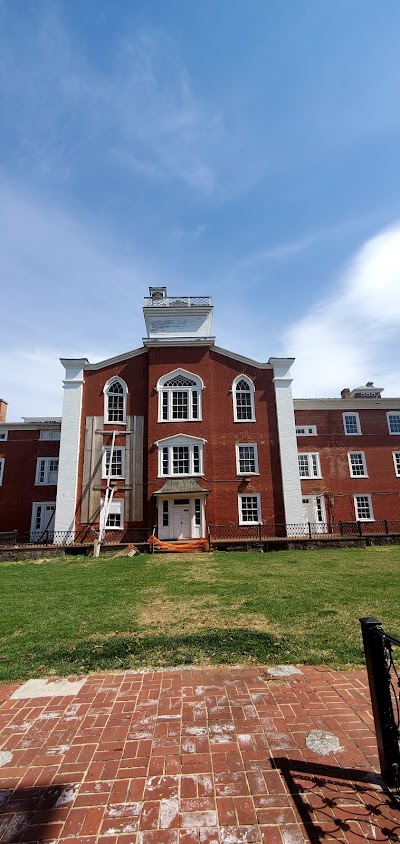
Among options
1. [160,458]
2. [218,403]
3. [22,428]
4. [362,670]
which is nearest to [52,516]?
[22,428]

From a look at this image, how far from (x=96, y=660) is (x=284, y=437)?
19588 mm

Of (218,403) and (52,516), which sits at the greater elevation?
(218,403)

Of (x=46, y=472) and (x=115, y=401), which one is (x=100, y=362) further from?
(x=46, y=472)

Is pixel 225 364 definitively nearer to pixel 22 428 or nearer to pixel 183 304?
pixel 183 304

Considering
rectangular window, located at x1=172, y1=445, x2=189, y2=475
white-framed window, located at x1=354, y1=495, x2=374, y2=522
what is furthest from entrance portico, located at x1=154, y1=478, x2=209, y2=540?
white-framed window, located at x1=354, y1=495, x2=374, y2=522

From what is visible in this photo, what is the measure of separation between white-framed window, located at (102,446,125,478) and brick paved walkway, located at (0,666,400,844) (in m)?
18.7

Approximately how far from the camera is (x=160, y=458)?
23219 millimetres

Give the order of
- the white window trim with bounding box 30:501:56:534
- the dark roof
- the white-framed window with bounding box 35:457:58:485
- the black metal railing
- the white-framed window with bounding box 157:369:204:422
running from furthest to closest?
the white-framed window with bounding box 35:457:58:485 → the white window trim with bounding box 30:501:56:534 → the white-framed window with bounding box 157:369:204:422 → the dark roof → the black metal railing

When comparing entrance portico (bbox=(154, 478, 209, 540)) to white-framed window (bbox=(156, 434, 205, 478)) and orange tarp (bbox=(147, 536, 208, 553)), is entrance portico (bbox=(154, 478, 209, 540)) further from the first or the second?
orange tarp (bbox=(147, 536, 208, 553))

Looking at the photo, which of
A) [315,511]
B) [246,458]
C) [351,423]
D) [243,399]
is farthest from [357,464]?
[243,399]

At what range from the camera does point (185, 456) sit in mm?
23469

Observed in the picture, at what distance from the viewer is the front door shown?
22.3 meters

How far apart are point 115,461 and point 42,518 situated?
8261mm

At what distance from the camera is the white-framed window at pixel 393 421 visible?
2888 cm
